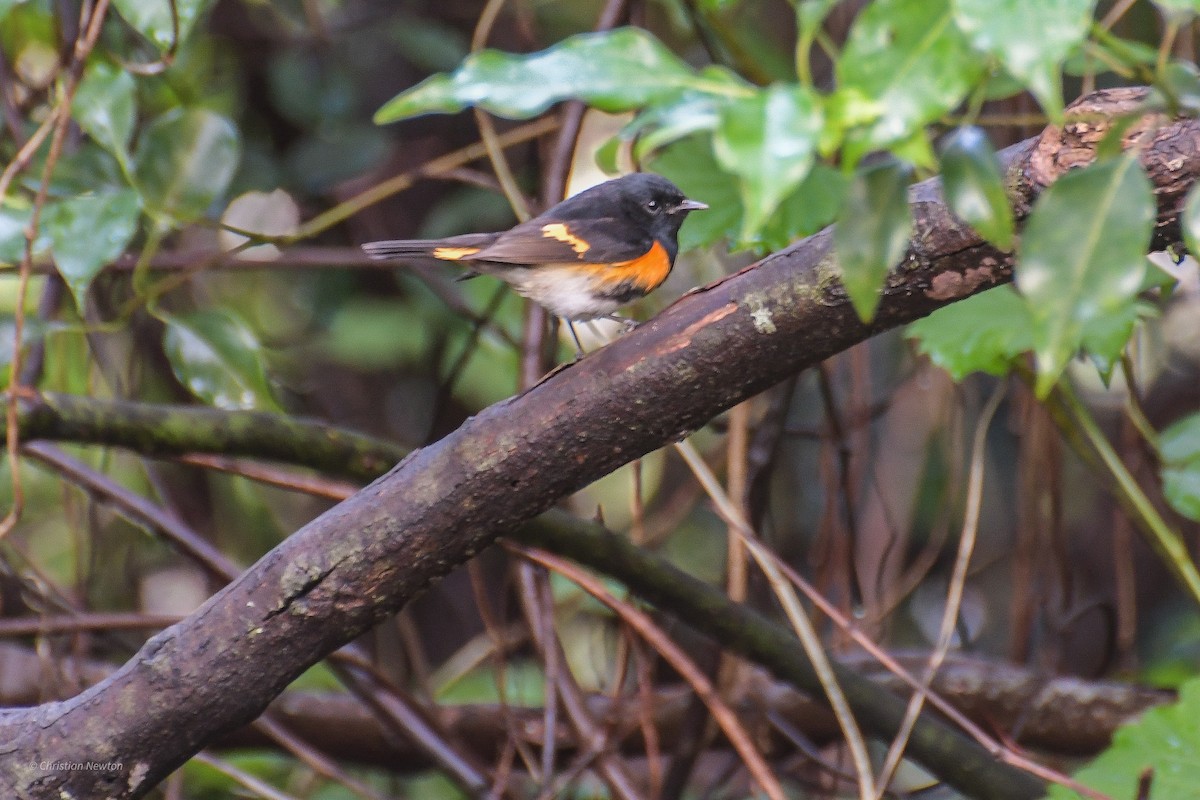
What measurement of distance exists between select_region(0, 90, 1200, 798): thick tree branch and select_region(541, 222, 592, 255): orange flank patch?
3.09 feet

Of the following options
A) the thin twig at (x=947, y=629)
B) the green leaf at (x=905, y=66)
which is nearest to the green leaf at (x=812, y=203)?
the thin twig at (x=947, y=629)

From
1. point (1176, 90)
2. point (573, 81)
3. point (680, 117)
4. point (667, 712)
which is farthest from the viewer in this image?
point (667, 712)

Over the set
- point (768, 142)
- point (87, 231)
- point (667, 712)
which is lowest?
point (667, 712)

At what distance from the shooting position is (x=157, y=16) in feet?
7.21

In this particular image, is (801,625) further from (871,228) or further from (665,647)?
(871,228)

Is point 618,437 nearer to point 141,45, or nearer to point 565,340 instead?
point 565,340

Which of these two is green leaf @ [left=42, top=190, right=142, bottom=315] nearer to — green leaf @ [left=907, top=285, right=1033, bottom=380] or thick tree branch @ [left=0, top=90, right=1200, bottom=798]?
thick tree branch @ [left=0, top=90, right=1200, bottom=798]

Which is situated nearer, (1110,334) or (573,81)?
(573,81)

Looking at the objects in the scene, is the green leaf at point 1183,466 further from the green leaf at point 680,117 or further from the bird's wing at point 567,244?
the green leaf at point 680,117

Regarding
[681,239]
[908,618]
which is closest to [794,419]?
[908,618]

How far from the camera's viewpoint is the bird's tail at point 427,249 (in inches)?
100

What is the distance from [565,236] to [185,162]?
88 cm

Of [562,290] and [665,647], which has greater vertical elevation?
[562,290]

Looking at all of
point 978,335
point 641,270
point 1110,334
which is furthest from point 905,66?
point 641,270
